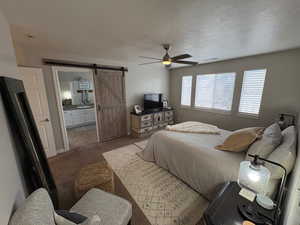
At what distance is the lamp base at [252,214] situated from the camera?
96 cm

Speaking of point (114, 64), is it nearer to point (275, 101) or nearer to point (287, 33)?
point (287, 33)

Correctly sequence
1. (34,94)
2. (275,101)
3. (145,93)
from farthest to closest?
(145,93), (275,101), (34,94)

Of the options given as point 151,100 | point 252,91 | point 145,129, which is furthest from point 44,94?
point 252,91

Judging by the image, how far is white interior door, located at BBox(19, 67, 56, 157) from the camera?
252 cm

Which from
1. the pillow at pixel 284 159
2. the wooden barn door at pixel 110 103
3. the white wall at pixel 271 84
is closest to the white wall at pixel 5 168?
the pillow at pixel 284 159

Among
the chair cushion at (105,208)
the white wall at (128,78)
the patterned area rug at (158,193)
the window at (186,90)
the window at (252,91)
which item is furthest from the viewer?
the window at (186,90)

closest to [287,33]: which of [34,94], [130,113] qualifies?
[130,113]

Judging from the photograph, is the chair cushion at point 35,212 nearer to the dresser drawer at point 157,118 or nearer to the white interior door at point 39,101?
the white interior door at point 39,101

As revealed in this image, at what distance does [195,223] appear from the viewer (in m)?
1.50

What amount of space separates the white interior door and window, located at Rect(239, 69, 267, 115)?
508 cm

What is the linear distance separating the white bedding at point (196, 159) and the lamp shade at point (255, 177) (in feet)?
0.96

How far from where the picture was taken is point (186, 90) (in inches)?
196

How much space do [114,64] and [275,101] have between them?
441cm

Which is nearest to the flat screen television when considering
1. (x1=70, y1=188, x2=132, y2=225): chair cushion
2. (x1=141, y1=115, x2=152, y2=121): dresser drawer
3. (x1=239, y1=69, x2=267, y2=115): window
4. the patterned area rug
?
(x1=141, y1=115, x2=152, y2=121): dresser drawer
